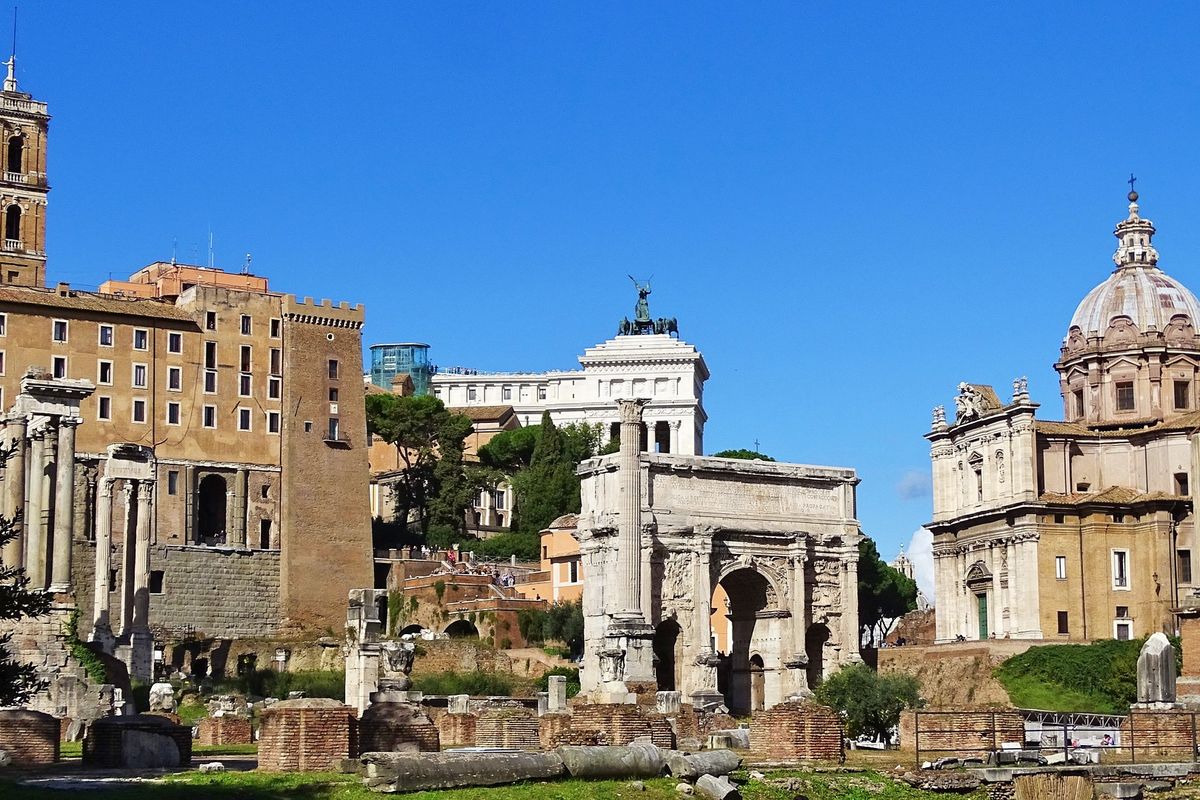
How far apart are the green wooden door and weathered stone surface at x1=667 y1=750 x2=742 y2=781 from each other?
42932mm

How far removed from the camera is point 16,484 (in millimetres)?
45094

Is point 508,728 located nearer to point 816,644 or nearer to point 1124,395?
point 816,644

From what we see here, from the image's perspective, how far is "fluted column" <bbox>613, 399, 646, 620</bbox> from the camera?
52688 mm

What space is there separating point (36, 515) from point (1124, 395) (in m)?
38.2

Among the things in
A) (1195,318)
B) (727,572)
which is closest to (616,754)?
(727,572)

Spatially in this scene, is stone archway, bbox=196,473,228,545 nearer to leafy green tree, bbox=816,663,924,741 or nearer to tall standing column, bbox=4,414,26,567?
tall standing column, bbox=4,414,26,567

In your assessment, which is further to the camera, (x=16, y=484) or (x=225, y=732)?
Answer: (x=16, y=484)

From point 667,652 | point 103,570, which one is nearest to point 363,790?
point 667,652

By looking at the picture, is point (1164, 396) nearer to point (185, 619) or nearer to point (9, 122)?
point (185, 619)

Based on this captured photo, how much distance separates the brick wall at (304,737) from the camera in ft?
70.2

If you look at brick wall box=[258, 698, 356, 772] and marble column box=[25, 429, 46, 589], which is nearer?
brick wall box=[258, 698, 356, 772]

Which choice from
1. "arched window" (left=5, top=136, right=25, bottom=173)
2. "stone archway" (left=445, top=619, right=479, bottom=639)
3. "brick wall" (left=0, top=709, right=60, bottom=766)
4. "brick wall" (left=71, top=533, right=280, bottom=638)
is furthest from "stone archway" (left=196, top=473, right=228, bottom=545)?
"brick wall" (left=0, top=709, right=60, bottom=766)

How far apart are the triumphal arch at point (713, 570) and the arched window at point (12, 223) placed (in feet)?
124

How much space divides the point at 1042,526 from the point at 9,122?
164ft
